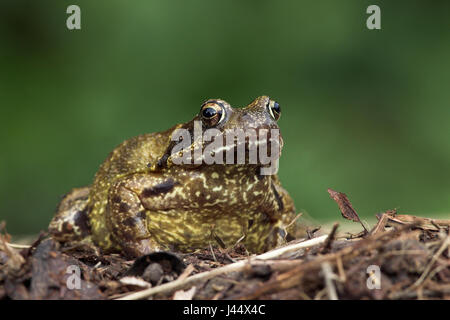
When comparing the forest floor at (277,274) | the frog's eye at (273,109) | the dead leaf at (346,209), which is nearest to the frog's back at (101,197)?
the frog's eye at (273,109)

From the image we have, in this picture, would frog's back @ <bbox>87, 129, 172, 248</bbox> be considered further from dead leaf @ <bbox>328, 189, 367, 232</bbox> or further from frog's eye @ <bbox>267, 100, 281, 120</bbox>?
dead leaf @ <bbox>328, 189, 367, 232</bbox>

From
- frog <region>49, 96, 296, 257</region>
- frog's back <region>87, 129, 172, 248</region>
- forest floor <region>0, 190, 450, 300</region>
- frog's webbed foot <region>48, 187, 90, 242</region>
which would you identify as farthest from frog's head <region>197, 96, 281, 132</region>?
frog's webbed foot <region>48, 187, 90, 242</region>

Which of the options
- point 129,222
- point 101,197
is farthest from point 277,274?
point 101,197

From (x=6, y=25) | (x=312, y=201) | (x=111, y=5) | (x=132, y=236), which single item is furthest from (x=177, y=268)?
(x=6, y=25)

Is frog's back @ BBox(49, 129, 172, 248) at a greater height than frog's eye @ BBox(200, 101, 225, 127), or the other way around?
frog's eye @ BBox(200, 101, 225, 127)
